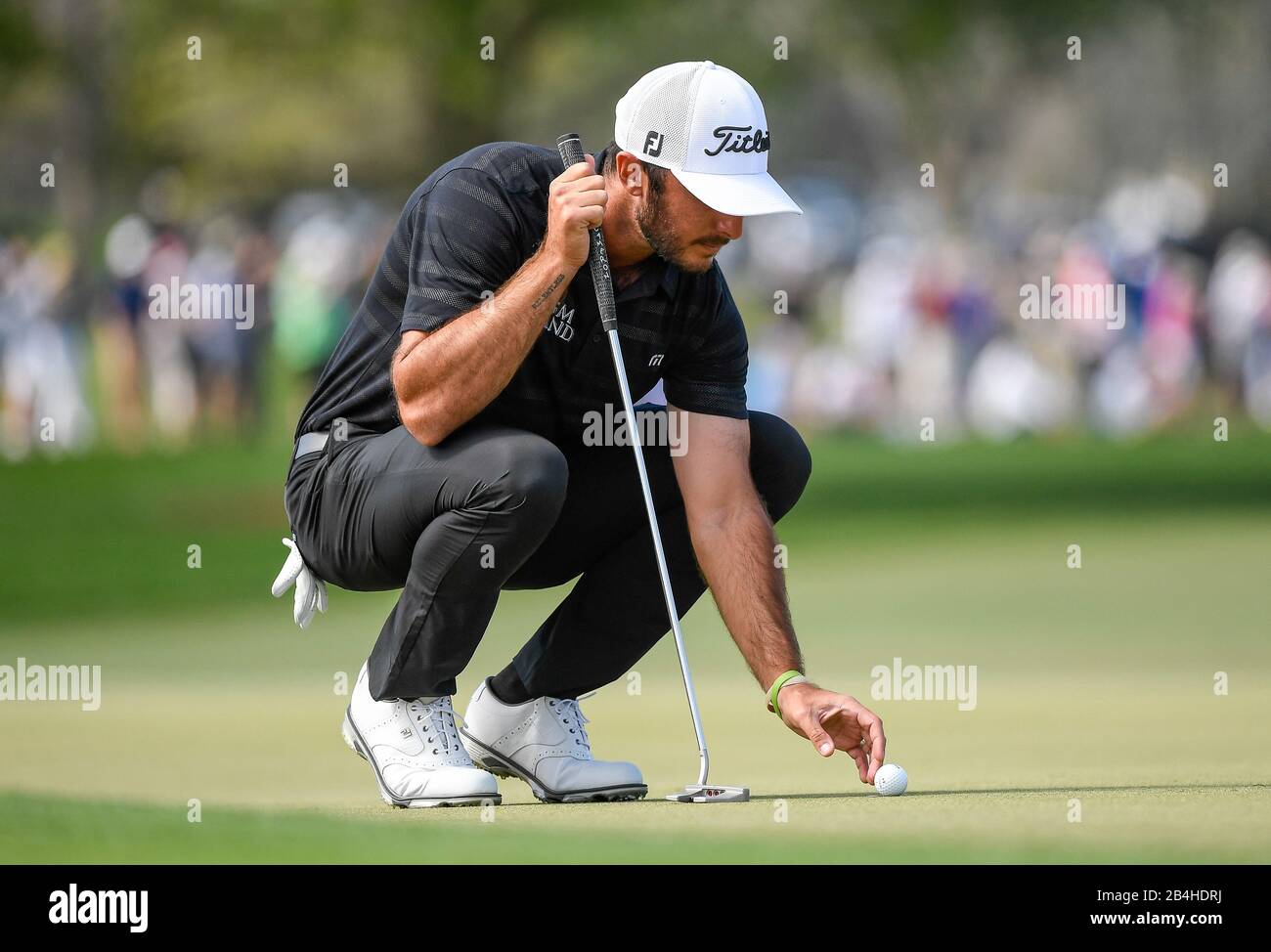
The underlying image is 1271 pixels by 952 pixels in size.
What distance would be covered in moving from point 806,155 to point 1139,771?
2232 inches

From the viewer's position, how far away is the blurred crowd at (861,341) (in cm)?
2472

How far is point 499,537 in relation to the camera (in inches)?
221

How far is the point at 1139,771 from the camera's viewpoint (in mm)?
6246

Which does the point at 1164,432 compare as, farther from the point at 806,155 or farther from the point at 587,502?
the point at 806,155

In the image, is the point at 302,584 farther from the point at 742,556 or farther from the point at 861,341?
the point at 861,341

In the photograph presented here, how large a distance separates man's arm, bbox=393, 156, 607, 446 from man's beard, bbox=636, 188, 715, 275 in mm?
239

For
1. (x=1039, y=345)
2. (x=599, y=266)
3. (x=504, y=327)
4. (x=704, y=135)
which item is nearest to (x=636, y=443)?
(x=599, y=266)

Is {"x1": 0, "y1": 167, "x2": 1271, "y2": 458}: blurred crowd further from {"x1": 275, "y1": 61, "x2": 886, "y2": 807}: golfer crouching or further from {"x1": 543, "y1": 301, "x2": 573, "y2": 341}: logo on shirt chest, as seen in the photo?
{"x1": 543, "y1": 301, "x2": 573, "y2": 341}: logo on shirt chest

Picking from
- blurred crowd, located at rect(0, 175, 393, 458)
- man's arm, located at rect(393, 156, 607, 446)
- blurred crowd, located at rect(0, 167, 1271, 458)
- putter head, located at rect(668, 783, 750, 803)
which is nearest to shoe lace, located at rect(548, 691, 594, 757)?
putter head, located at rect(668, 783, 750, 803)

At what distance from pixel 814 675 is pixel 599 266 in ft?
14.2

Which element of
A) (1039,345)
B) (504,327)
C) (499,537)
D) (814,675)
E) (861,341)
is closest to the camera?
(504,327)

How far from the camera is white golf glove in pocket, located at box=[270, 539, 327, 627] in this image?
6.35 m

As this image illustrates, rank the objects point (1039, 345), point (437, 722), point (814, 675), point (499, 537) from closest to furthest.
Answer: point (499, 537)
point (437, 722)
point (814, 675)
point (1039, 345)

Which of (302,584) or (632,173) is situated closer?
(632,173)
